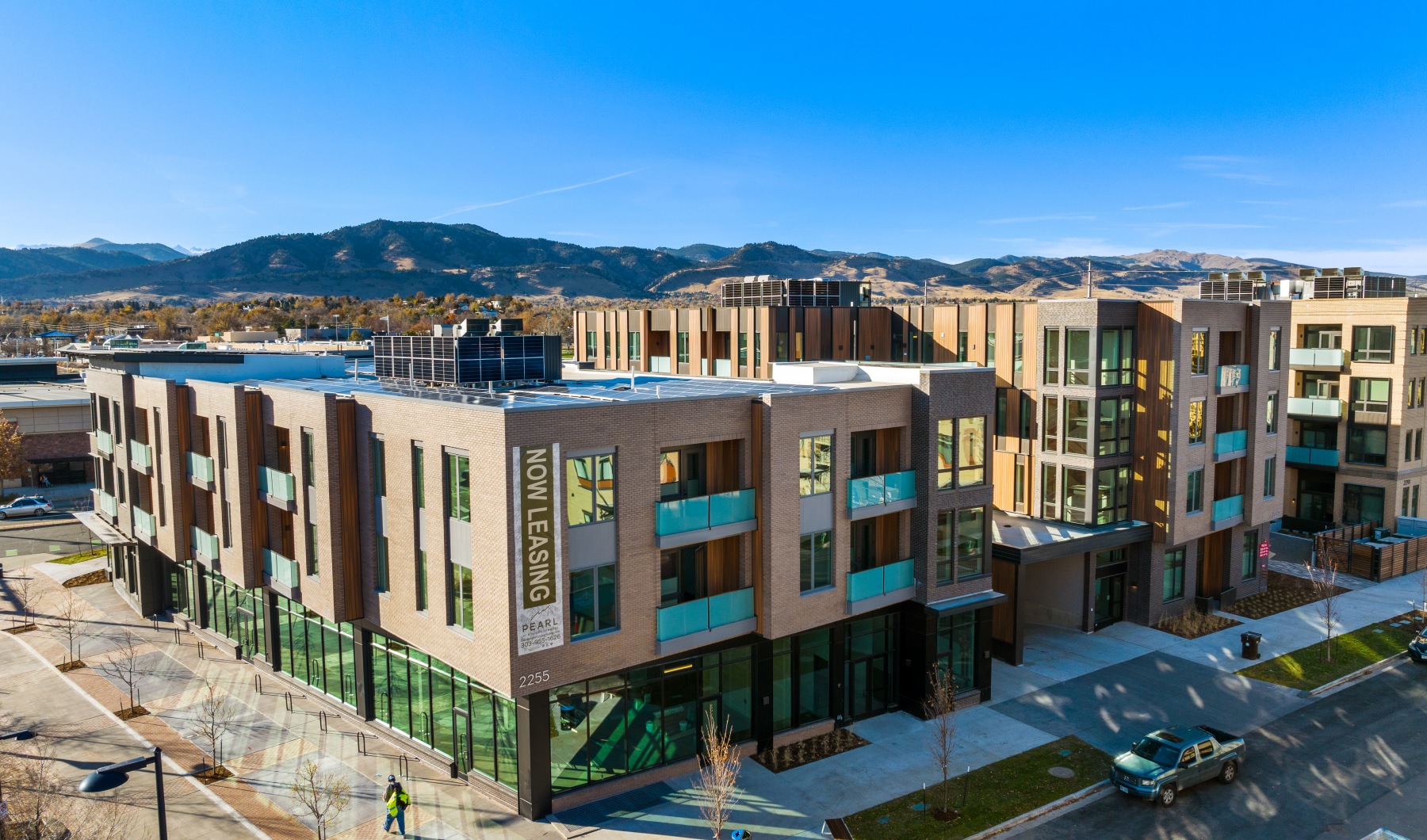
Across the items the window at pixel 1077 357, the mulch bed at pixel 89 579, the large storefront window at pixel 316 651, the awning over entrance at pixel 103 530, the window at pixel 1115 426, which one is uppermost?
the window at pixel 1077 357

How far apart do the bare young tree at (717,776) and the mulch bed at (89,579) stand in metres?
34.1

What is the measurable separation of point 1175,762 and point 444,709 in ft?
60.5

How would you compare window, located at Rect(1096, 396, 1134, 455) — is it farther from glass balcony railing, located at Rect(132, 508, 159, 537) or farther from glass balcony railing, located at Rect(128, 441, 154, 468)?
glass balcony railing, located at Rect(132, 508, 159, 537)

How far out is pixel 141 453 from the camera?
119 ft

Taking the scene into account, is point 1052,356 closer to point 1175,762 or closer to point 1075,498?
point 1075,498

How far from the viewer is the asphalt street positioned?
852 inches

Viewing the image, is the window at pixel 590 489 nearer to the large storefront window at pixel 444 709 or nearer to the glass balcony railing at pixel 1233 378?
the large storefront window at pixel 444 709

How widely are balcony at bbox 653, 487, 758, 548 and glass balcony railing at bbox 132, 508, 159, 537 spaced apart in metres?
23.9

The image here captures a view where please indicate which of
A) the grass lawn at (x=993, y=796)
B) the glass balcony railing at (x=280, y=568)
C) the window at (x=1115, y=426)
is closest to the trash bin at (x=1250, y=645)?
the window at (x=1115, y=426)

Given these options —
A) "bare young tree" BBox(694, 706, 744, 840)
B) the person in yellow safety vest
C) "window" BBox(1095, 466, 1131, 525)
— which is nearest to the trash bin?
"window" BBox(1095, 466, 1131, 525)

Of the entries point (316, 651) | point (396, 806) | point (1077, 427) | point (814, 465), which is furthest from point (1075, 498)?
point (316, 651)

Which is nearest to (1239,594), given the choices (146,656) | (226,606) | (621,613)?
(621,613)

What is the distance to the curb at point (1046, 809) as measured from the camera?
21516mm

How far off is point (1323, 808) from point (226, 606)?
34.3 m
